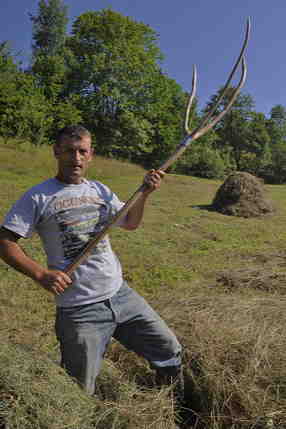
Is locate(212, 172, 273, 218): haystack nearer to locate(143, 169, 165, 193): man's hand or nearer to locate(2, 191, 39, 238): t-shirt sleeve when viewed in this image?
locate(143, 169, 165, 193): man's hand

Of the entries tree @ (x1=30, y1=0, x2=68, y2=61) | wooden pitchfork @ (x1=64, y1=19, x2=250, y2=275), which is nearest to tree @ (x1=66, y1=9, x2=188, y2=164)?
tree @ (x1=30, y1=0, x2=68, y2=61)

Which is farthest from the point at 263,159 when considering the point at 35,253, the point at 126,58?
the point at 35,253

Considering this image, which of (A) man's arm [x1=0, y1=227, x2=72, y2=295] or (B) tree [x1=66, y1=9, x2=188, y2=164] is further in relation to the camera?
(B) tree [x1=66, y1=9, x2=188, y2=164]

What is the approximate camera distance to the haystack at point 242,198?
10.3m

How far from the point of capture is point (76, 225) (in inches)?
72.5

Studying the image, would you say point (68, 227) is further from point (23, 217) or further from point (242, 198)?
point (242, 198)

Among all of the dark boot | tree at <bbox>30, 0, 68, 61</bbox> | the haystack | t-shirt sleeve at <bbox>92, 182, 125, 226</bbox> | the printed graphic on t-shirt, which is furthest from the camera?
tree at <bbox>30, 0, 68, 61</bbox>

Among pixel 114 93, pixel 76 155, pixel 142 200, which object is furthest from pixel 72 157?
pixel 114 93

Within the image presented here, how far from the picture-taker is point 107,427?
1.77 meters

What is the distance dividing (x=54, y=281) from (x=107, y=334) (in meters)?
0.47

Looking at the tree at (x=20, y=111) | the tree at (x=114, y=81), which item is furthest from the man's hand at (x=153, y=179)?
the tree at (x=114, y=81)

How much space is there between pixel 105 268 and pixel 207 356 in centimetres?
95

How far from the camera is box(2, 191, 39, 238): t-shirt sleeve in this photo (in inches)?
67.4

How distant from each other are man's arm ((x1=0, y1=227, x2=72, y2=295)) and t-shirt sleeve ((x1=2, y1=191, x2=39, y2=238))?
46 millimetres
